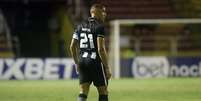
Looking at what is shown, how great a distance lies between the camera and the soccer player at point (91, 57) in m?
12.1

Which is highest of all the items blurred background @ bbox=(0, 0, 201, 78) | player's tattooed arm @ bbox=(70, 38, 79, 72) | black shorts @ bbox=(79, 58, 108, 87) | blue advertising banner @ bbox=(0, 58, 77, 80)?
player's tattooed arm @ bbox=(70, 38, 79, 72)

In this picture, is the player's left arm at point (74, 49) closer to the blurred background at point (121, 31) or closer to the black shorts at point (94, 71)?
the black shorts at point (94, 71)

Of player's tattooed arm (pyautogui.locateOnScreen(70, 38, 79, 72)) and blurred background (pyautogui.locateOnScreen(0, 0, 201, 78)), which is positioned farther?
blurred background (pyautogui.locateOnScreen(0, 0, 201, 78))

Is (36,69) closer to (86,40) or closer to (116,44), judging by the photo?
(116,44)

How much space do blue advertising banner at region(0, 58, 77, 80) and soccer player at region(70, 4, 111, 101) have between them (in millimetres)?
15911

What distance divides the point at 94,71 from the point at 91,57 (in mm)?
262

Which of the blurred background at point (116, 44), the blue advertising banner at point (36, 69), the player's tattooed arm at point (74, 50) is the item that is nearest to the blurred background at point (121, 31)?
the blurred background at point (116, 44)

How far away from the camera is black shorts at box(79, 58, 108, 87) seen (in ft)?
40.1

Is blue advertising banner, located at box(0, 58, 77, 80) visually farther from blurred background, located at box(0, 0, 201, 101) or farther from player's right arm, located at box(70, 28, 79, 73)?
player's right arm, located at box(70, 28, 79, 73)

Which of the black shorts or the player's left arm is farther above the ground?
the player's left arm

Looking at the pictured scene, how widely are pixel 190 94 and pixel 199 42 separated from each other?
536 inches

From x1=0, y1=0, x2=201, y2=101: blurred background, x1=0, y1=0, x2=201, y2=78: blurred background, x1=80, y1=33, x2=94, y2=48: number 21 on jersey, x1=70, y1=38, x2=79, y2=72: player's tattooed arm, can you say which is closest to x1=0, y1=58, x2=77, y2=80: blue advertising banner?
x1=0, y1=0, x2=201, y2=101: blurred background

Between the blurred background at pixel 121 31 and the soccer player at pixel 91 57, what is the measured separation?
641 inches

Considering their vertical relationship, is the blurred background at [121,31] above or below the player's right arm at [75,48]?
below
